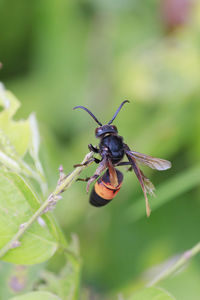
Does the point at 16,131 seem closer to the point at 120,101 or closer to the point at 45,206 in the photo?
the point at 45,206

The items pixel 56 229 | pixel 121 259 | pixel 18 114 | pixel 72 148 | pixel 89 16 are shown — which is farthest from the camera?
pixel 89 16

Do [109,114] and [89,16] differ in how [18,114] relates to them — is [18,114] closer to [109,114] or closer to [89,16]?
[109,114]

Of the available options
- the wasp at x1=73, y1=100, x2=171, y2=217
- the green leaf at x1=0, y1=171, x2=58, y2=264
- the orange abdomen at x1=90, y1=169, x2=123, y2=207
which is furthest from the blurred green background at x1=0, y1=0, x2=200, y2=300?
the green leaf at x1=0, y1=171, x2=58, y2=264

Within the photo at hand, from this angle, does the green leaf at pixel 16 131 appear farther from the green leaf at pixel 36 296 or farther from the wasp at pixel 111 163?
the green leaf at pixel 36 296

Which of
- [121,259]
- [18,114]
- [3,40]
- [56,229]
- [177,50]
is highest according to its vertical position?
[3,40]

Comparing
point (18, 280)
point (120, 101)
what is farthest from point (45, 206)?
point (120, 101)

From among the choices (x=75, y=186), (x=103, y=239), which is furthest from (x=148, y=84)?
(x=103, y=239)

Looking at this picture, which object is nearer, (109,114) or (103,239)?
(103,239)

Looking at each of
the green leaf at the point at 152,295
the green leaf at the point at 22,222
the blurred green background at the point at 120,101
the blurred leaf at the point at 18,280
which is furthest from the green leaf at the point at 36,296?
the blurred green background at the point at 120,101
